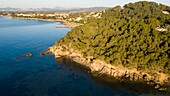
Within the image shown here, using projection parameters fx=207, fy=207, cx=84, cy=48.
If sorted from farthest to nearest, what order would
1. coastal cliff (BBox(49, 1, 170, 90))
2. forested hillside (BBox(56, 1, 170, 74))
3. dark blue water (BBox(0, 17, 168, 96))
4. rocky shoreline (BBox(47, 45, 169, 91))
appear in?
1. forested hillside (BBox(56, 1, 170, 74))
2. coastal cliff (BBox(49, 1, 170, 90))
3. rocky shoreline (BBox(47, 45, 169, 91))
4. dark blue water (BBox(0, 17, 168, 96))

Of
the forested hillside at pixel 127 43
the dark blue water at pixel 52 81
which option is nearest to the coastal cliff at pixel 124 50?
the forested hillside at pixel 127 43

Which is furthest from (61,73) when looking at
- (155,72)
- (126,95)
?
(155,72)

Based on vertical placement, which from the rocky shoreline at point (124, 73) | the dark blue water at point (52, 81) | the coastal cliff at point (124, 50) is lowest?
→ the dark blue water at point (52, 81)

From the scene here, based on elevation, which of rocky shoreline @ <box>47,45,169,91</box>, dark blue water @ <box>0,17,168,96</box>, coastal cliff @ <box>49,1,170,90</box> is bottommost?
dark blue water @ <box>0,17,168,96</box>

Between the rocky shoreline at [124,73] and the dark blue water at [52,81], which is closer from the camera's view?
the dark blue water at [52,81]

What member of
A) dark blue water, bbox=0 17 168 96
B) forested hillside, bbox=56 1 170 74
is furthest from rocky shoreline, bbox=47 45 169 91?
dark blue water, bbox=0 17 168 96

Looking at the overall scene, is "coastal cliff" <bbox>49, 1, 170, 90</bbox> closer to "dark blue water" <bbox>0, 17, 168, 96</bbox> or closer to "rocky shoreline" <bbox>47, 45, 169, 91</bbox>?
"rocky shoreline" <bbox>47, 45, 169, 91</bbox>

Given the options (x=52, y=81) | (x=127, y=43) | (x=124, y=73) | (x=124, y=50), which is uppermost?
(x=127, y=43)

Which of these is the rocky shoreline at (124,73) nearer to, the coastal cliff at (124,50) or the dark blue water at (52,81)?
the coastal cliff at (124,50)

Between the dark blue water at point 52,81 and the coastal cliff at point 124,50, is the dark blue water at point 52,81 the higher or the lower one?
the lower one

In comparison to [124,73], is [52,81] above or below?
below

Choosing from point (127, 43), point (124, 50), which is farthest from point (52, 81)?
point (127, 43)

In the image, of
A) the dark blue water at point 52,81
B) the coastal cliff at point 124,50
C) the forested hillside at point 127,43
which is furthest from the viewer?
the forested hillside at point 127,43

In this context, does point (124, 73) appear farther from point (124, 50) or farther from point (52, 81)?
point (52, 81)
